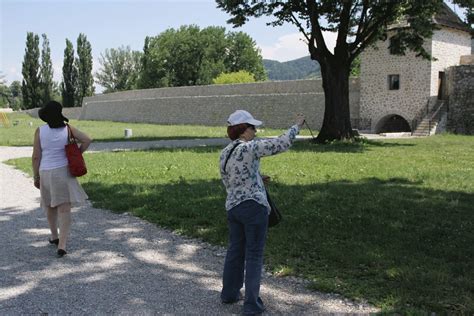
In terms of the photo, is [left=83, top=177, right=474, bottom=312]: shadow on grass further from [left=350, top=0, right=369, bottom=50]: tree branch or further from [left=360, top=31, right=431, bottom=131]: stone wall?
[left=360, top=31, right=431, bottom=131]: stone wall

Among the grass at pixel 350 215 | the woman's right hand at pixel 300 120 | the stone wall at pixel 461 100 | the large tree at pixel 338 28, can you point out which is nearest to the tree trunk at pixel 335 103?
the large tree at pixel 338 28

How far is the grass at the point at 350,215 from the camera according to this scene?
4.60m

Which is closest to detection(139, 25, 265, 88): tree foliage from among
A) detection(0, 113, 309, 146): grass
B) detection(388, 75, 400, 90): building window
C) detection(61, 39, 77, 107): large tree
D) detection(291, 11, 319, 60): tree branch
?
detection(61, 39, 77, 107): large tree

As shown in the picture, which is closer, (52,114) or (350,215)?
(52,114)

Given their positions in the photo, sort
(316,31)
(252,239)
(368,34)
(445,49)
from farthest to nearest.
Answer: (445,49) → (368,34) → (316,31) → (252,239)

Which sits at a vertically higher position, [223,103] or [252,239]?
[223,103]

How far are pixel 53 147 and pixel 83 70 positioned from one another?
2863 inches

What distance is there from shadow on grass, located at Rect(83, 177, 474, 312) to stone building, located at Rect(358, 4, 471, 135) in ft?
75.2

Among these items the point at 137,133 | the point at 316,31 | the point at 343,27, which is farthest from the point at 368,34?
the point at 137,133

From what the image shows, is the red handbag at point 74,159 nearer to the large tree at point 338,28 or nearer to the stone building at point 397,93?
the large tree at point 338,28

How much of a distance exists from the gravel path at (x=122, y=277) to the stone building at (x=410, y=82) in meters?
26.6

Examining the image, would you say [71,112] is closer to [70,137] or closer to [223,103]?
[223,103]

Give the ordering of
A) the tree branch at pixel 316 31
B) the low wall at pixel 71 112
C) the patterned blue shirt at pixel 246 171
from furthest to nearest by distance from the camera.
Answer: the low wall at pixel 71 112 → the tree branch at pixel 316 31 → the patterned blue shirt at pixel 246 171

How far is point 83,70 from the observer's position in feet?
242
